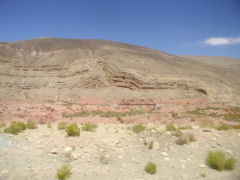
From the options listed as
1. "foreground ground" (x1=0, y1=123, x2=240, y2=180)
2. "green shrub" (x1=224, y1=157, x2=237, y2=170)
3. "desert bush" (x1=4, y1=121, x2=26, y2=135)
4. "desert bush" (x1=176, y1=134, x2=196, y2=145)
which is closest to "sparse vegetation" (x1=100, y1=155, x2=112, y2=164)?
"foreground ground" (x1=0, y1=123, x2=240, y2=180)

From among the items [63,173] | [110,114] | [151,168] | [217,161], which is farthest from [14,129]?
[110,114]

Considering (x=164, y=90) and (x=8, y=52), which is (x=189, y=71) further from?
(x=8, y=52)

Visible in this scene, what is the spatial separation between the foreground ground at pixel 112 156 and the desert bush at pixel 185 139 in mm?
156

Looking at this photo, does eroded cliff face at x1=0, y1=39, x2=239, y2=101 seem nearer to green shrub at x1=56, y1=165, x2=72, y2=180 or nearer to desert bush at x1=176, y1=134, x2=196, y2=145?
desert bush at x1=176, y1=134, x2=196, y2=145

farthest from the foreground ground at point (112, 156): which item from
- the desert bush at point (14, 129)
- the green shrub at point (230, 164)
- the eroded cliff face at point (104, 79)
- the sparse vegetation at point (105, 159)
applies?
the eroded cliff face at point (104, 79)

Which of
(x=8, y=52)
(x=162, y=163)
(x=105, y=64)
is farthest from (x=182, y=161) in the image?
(x=8, y=52)

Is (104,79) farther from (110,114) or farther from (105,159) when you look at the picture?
(105,159)

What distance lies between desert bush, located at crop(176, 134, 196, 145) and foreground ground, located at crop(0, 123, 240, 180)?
0.16 m

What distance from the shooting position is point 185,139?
659 centimetres

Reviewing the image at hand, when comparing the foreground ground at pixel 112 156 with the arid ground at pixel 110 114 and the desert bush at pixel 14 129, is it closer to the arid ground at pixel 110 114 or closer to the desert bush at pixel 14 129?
the arid ground at pixel 110 114

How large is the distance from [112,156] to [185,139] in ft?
8.11

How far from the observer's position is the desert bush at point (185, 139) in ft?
21.4

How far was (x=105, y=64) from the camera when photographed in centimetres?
3325

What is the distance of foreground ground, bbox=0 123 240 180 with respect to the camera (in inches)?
191
